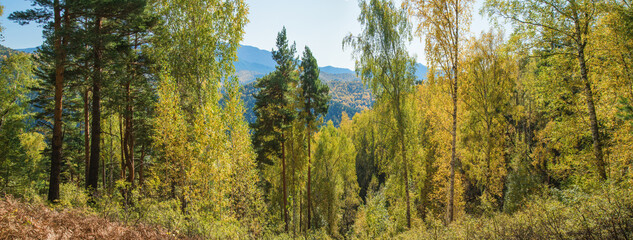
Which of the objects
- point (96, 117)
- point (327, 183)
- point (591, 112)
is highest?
point (96, 117)

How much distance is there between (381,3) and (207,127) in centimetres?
903

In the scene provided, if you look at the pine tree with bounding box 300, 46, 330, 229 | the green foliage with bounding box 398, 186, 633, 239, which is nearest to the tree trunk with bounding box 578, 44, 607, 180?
the green foliage with bounding box 398, 186, 633, 239

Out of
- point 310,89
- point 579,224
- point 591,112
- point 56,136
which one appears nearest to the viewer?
point 579,224

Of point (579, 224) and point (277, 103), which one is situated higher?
point (277, 103)

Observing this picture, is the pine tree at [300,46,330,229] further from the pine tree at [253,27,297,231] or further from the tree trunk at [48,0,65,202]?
the tree trunk at [48,0,65,202]

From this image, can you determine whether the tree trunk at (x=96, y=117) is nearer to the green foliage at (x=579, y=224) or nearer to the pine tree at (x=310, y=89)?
the pine tree at (x=310, y=89)

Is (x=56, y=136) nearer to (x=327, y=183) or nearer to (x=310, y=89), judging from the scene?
(x=310, y=89)

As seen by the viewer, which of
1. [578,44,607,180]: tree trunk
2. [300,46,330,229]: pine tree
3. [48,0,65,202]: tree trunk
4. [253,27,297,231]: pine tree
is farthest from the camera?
[300,46,330,229]: pine tree

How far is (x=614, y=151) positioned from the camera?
8203 mm

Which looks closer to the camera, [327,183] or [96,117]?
[96,117]

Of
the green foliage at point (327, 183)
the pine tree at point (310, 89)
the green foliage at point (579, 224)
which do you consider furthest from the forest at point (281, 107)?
→ the green foliage at point (327, 183)

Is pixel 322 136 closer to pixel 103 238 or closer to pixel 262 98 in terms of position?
pixel 262 98

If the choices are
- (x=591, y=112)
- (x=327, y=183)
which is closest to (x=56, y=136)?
(x=327, y=183)

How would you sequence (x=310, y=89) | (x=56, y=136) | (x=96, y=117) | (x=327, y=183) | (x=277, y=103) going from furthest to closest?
(x=327, y=183)
(x=310, y=89)
(x=277, y=103)
(x=96, y=117)
(x=56, y=136)
